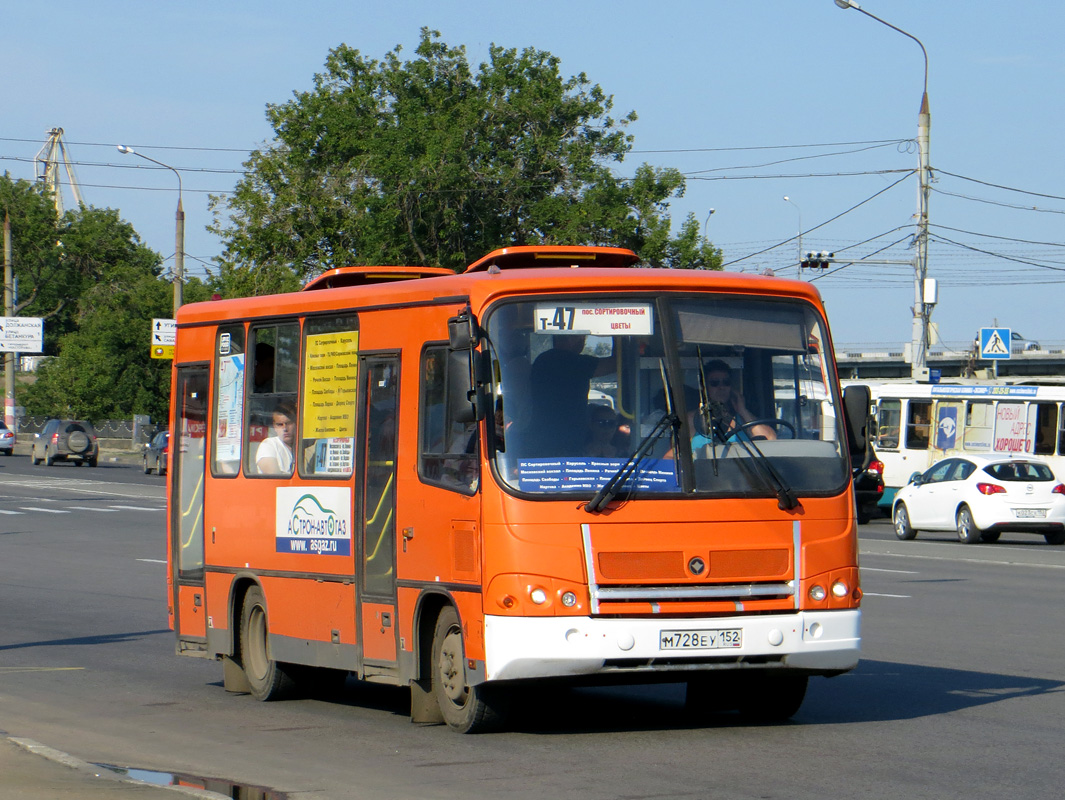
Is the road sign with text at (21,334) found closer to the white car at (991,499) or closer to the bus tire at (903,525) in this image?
the bus tire at (903,525)

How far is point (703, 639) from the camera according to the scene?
8531 millimetres

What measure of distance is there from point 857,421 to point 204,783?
4.00m

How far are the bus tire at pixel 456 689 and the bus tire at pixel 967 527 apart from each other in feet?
69.9

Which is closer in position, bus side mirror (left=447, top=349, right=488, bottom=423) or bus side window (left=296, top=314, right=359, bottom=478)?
bus side mirror (left=447, top=349, right=488, bottom=423)

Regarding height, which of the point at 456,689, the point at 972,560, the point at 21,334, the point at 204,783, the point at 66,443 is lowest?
the point at 972,560

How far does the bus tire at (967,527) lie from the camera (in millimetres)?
29047

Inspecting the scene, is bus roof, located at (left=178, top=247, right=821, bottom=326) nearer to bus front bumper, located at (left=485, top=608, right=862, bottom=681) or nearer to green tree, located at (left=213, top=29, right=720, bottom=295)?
bus front bumper, located at (left=485, top=608, right=862, bottom=681)

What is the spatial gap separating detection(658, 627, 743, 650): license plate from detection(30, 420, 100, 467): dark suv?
56561mm

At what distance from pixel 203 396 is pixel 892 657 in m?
5.49

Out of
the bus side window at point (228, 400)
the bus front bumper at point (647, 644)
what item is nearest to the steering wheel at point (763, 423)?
the bus front bumper at point (647, 644)

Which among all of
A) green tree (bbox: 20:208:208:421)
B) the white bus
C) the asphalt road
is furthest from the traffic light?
green tree (bbox: 20:208:208:421)

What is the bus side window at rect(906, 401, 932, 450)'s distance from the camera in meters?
38.2

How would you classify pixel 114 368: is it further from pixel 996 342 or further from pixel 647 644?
pixel 647 644

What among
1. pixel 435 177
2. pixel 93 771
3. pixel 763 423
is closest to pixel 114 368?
pixel 435 177
